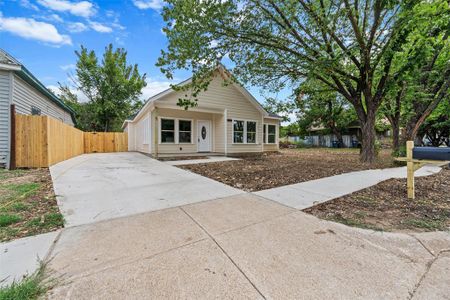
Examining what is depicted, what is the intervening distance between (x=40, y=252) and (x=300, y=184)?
5203mm

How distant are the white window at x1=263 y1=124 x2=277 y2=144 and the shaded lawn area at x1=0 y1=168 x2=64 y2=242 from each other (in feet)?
44.1

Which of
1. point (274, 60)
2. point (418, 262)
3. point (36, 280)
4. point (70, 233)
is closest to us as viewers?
point (36, 280)

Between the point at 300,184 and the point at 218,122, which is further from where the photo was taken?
the point at 218,122

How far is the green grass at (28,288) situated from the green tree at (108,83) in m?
Result: 24.7

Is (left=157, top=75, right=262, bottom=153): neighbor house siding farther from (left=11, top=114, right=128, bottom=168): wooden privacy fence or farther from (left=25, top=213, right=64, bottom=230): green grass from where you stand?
(left=25, top=213, right=64, bottom=230): green grass

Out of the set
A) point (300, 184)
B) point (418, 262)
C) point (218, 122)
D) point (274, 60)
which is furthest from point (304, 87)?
point (418, 262)

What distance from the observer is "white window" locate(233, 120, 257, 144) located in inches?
533

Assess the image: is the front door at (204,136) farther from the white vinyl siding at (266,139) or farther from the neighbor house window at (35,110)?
the neighbor house window at (35,110)

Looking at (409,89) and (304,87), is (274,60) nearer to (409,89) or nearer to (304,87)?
(304,87)

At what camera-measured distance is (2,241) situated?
7.97ft

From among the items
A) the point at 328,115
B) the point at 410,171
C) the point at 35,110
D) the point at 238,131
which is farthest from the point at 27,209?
the point at 328,115

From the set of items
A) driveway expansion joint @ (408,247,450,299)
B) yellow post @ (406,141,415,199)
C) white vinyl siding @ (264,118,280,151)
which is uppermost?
white vinyl siding @ (264,118,280,151)

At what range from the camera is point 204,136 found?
13398 millimetres

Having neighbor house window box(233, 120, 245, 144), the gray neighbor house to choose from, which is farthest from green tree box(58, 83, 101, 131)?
neighbor house window box(233, 120, 245, 144)
